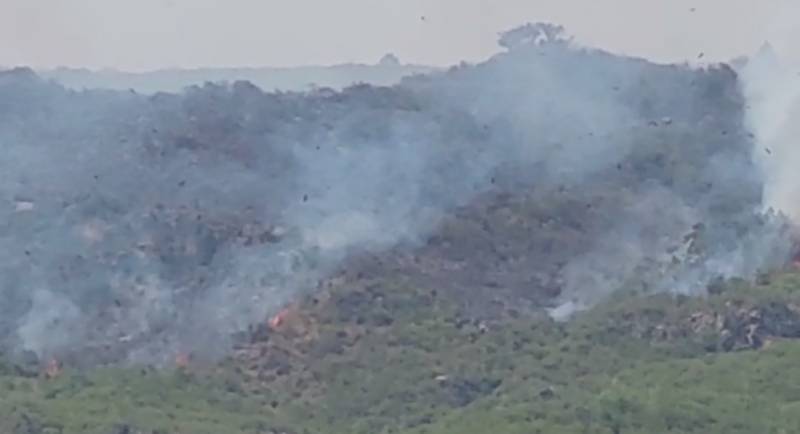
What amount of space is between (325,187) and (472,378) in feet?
62.0

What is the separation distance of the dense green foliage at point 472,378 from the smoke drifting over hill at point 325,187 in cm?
252

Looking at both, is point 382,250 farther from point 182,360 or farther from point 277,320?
point 182,360

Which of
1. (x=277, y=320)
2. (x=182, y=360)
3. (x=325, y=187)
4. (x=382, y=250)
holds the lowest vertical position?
(x=182, y=360)

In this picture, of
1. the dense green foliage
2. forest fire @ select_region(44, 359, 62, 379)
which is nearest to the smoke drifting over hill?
forest fire @ select_region(44, 359, 62, 379)

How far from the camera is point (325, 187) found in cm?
12544

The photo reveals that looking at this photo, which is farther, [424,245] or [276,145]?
[276,145]

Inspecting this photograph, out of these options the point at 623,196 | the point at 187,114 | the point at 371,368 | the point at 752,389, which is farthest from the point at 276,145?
the point at 752,389

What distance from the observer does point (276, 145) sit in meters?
129

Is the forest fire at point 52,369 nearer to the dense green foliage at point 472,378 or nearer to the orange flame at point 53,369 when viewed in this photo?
the orange flame at point 53,369

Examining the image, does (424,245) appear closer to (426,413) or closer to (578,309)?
(578,309)

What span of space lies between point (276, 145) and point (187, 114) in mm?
4155

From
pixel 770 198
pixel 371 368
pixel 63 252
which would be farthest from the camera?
pixel 770 198

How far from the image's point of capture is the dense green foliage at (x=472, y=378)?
9950 cm

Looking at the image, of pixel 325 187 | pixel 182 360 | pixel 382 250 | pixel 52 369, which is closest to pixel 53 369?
pixel 52 369
